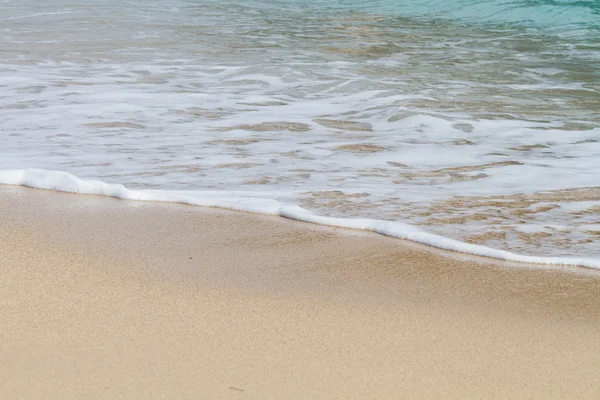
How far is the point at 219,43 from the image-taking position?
370 inches

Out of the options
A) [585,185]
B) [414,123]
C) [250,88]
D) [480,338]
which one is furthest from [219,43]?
[480,338]

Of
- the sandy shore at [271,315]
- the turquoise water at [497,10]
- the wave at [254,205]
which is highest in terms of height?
the sandy shore at [271,315]

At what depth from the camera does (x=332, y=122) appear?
5043 millimetres

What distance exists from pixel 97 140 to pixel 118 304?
7.66ft

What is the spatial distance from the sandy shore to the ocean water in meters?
0.38

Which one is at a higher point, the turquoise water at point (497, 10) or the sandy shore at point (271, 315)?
the sandy shore at point (271, 315)

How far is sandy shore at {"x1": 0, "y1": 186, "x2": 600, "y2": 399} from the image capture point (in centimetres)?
174

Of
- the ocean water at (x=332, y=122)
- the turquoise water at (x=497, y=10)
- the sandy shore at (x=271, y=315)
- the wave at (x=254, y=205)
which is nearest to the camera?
the sandy shore at (x=271, y=315)

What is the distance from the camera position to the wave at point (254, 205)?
8.68ft

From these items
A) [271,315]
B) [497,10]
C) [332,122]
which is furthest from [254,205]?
[497,10]

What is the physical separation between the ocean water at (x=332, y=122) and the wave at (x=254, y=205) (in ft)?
0.07

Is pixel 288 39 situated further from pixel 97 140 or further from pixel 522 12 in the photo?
pixel 97 140

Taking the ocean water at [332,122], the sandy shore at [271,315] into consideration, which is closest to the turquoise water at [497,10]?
the ocean water at [332,122]

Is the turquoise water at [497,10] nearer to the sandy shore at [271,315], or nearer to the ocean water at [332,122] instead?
the ocean water at [332,122]
